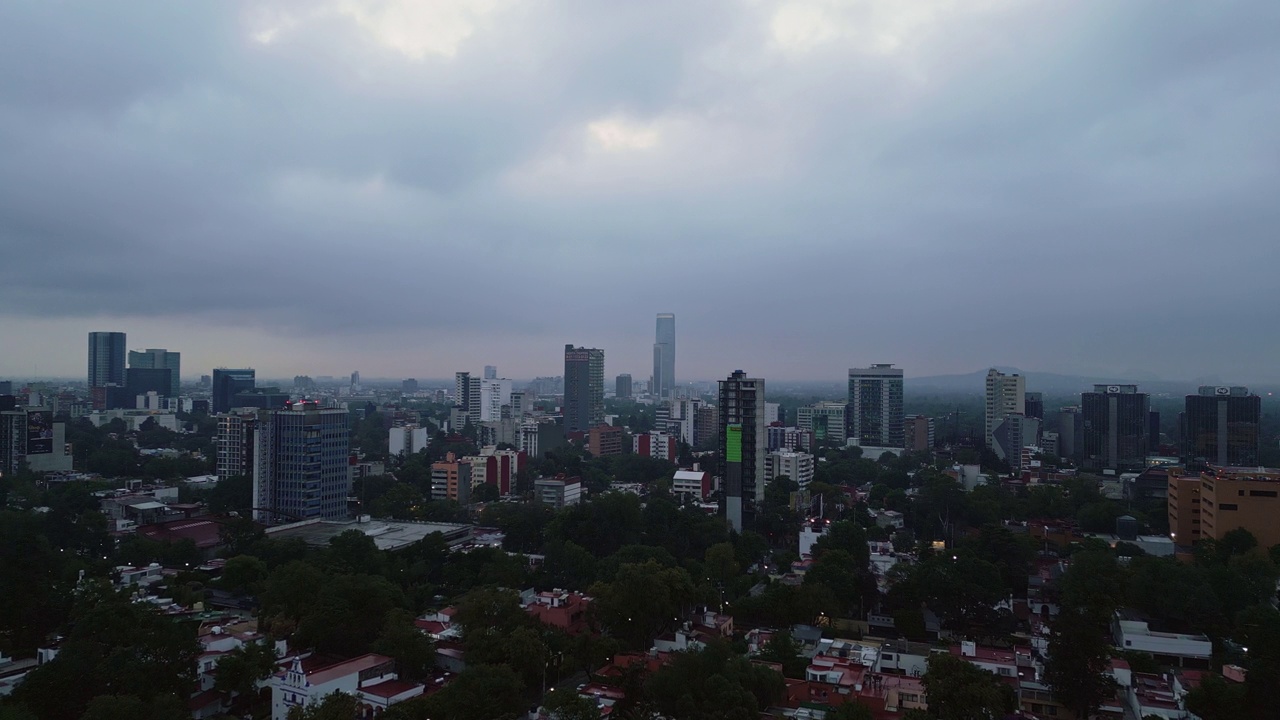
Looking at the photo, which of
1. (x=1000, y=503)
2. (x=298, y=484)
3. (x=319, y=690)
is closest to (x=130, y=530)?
(x=298, y=484)

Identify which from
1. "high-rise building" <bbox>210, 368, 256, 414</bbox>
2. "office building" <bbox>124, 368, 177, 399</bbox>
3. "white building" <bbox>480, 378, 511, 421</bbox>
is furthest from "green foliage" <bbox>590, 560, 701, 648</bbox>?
"office building" <bbox>124, 368, 177, 399</bbox>

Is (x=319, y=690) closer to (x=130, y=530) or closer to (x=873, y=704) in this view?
(x=873, y=704)

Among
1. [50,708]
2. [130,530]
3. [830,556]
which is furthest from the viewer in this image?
[130,530]

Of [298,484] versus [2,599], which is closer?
[2,599]

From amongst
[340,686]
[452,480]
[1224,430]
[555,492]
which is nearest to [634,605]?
[340,686]

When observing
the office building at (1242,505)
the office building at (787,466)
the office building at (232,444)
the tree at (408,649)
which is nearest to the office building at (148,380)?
the office building at (232,444)

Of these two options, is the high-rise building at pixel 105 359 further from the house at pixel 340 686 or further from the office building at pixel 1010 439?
the office building at pixel 1010 439

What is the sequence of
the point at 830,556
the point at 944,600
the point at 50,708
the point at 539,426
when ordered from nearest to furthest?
the point at 50,708, the point at 944,600, the point at 830,556, the point at 539,426
